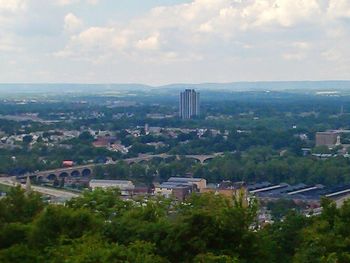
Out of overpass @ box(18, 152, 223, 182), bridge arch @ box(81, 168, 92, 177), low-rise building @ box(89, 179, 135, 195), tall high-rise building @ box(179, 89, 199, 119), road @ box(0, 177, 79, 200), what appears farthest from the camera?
tall high-rise building @ box(179, 89, 199, 119)

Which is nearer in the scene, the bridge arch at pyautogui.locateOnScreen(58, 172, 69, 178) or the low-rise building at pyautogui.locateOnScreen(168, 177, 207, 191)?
the low-rise building at pyautogui.locateOnScreen(168, 177, 207, 191)

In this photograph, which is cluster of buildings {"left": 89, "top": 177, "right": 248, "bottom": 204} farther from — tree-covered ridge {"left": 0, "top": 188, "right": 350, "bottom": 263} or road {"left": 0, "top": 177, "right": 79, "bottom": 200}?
tree-covered ridge {"left": 0, "top": 188, "right": 350, "bottom": 263}

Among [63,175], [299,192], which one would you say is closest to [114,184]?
[299,192]

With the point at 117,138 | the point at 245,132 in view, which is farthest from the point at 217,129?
the point at 117,138

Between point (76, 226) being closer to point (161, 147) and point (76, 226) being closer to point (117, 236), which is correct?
point (117, 236)

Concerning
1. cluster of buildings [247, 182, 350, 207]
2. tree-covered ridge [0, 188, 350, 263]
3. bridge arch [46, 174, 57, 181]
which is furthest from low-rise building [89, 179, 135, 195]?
tree-covered ridge [0, 188, 350, 263]

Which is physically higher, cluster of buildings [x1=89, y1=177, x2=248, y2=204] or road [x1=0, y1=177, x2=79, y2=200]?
cluster of buildings [x1=89, y1=177, x2=248, y2=204]

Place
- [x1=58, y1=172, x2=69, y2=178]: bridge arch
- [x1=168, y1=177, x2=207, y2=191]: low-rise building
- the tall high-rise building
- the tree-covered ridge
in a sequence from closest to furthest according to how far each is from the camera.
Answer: the tree-covered ridge
[x1=168, y1=177, x2=207, y2=191]: low-rise building
[x1=58, y1=172, x2=69, y2=178]: bridge arch
the tall high-rise building

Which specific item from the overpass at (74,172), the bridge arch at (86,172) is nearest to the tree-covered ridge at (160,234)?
the overpass at (74,172)
